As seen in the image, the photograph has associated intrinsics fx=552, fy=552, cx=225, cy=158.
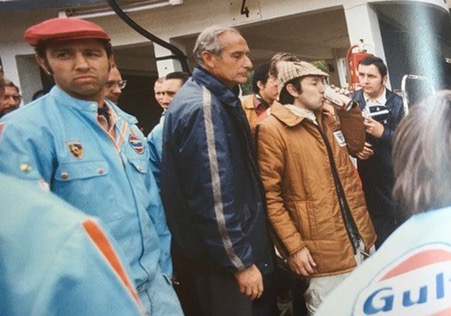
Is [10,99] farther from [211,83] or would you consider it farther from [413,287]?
[413,287]

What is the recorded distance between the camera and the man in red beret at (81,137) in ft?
2.53

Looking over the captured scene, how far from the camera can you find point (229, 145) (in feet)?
3.32

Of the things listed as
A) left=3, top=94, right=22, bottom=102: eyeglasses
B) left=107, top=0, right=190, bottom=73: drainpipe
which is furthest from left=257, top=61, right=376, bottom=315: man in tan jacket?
left=3, top=94, right=22, bottom=102: eyeglasses

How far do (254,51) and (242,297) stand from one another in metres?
0.47

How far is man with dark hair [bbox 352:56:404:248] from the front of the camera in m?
0.92

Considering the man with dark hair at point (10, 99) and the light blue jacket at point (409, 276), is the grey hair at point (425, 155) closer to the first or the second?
the light blue jacket at point (409, 276)

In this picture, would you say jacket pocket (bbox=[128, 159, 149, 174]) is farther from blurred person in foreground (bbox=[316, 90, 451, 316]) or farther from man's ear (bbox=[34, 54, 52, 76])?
blurred person in foreground (bbox=[316, 90, 451, 316])

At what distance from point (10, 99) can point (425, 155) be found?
2.14 ft

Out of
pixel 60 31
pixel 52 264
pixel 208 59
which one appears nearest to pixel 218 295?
pixel 208 59

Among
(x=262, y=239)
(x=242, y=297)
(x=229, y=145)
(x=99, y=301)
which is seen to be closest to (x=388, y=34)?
(x=229, y=145)

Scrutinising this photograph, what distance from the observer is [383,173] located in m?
0.96

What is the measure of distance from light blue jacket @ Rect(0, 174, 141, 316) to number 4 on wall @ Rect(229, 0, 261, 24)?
1.80 feet

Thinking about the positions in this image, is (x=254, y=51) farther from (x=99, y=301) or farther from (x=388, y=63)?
(x=99, y=301)

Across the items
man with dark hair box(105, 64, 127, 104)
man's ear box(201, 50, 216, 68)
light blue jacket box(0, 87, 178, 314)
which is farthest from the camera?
man's ear box(201, 50, 216, 68)
